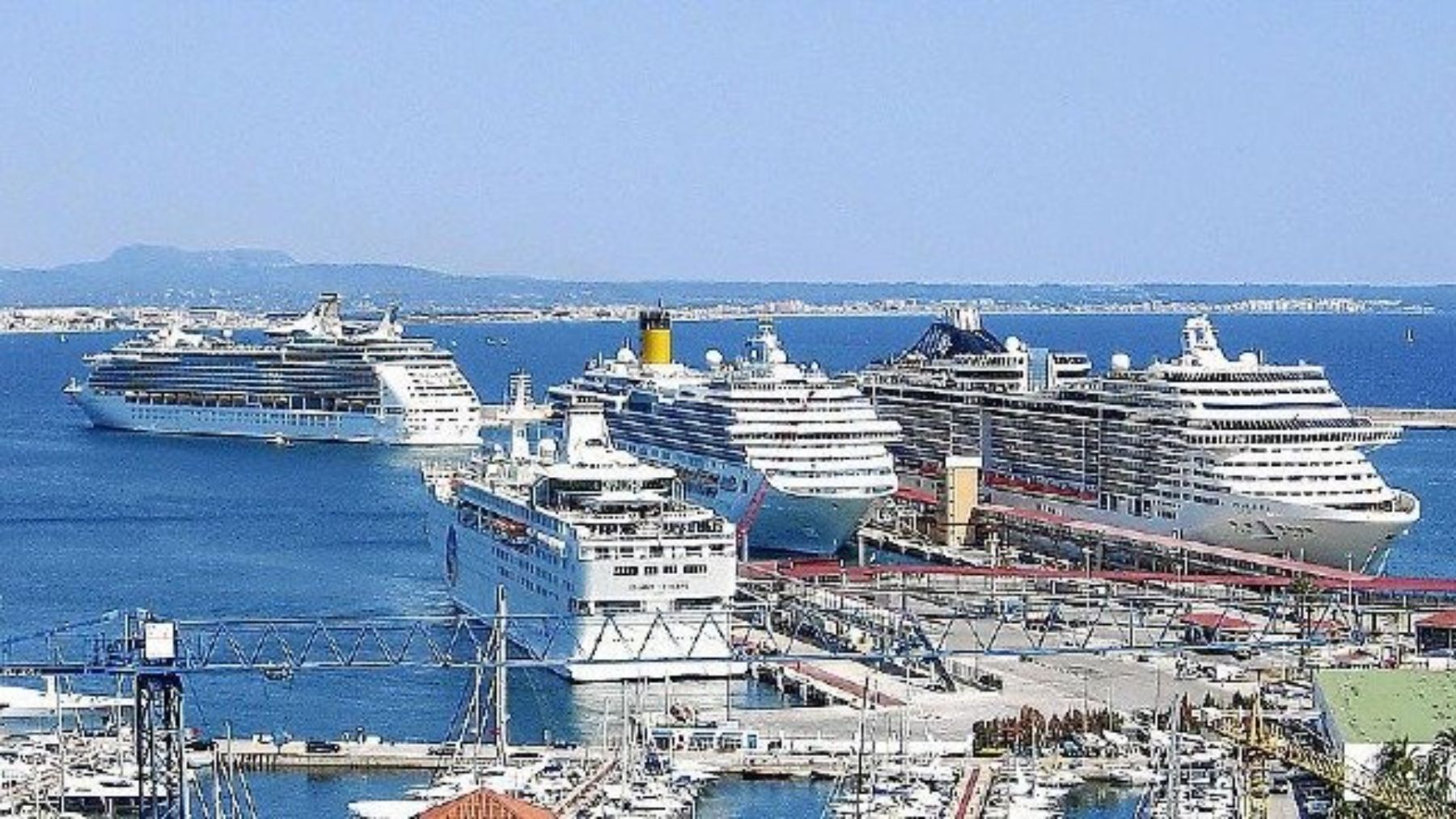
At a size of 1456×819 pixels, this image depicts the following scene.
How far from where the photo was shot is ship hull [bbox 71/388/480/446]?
100250 mm

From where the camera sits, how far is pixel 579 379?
7600cm

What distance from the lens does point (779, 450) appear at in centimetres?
6209

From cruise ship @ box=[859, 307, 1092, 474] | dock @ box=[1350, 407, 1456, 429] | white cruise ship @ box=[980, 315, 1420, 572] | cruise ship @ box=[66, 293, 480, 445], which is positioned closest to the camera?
white cruise ship @ box=[980, 315, 1420, 572]

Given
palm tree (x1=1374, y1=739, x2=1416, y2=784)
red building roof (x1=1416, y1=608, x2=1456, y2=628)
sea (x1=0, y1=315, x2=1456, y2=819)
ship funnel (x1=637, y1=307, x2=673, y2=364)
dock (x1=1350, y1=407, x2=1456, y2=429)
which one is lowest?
sea (x1=0, y1=315, x2=1456, y2=819)

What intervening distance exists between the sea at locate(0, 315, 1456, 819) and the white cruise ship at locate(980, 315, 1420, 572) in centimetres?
398

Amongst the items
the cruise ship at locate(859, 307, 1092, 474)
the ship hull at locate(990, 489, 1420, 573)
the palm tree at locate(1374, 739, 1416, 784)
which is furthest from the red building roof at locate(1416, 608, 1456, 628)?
the cruise ship at locate(859, 307, 1092, 474)

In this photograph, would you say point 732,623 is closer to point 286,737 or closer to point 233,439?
point 286,737

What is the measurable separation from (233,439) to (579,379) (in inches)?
1235

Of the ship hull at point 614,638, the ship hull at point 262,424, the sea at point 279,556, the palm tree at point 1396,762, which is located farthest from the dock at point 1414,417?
the palm tree at point 1396,762

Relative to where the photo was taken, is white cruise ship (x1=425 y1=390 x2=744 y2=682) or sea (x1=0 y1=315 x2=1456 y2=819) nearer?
sea (x1=0 y1=315 x2=1456 y2=819)

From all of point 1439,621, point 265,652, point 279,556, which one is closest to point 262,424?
point 279,556

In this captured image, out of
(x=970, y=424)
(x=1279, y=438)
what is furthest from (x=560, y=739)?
(x=970, y=424)

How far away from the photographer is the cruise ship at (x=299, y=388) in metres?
101

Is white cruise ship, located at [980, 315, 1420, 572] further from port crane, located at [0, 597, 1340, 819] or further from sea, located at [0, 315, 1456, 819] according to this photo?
port crane, located at [0, 597, 1340, 819]
